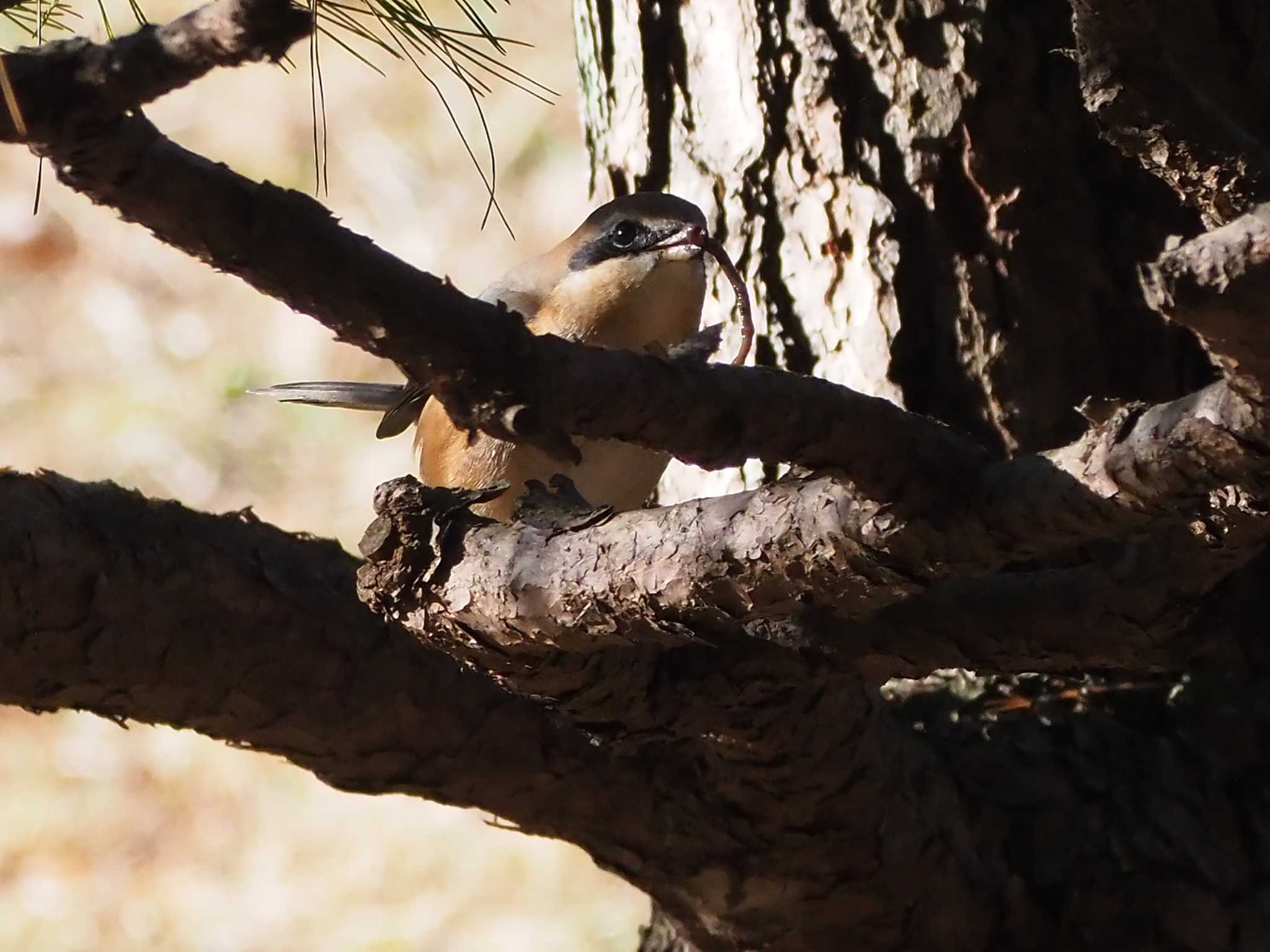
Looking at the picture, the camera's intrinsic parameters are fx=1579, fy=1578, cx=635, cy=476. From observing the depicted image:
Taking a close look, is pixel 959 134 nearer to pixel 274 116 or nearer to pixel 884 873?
pixel 884 873

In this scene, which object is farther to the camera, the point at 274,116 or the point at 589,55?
the point at 274,116

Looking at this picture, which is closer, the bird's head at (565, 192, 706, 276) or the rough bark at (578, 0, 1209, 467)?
the rough bark at (578, 0, 1209, 467)

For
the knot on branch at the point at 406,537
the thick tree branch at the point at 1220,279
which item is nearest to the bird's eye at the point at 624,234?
the knot on branch at the point at 406,537

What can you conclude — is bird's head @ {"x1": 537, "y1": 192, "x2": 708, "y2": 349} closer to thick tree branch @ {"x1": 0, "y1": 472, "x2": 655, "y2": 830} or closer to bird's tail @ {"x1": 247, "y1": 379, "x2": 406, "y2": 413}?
bird's tail @ {"x1": 247, "y1": 379, "x2": 406, "y2": 413}

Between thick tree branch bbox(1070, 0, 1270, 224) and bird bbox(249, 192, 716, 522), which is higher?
bird bbox(249, 192, 716, 522)

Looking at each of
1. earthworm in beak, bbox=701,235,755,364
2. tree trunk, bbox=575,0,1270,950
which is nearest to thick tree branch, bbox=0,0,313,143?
earthworm in beak, bbox=701,235,755,364

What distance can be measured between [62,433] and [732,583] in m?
5.79

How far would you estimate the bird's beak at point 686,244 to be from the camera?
132 inches

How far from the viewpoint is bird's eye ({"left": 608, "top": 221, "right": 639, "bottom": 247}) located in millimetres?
3518

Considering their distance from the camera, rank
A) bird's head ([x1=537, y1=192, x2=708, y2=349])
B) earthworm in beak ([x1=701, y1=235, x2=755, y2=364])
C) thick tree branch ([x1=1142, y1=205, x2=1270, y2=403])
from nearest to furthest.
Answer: thick tree branch ([x1=1142, y1=205, x2=1270, y2=403]) < earthworm in beak ([x1=701, y1=235, x2=755, y2=364]) < bird's head ([x1=537, y1=192, x2=708, y2=349])

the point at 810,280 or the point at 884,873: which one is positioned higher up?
the point at 810,280

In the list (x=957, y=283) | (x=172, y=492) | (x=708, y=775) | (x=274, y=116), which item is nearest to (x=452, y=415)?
(x=708, y=775)

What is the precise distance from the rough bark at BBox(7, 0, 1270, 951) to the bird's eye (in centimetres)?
17

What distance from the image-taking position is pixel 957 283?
3256 millimetres
